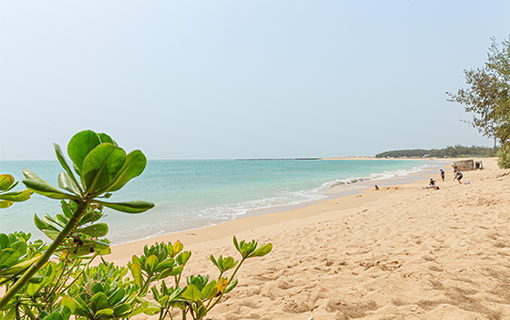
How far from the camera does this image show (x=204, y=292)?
0.73 metres

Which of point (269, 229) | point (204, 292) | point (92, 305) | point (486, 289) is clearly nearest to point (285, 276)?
point (486, 289)

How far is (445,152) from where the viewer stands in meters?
92.6

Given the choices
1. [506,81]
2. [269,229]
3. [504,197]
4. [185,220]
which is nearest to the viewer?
[504,197]

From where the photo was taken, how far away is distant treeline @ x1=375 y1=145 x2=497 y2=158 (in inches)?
3153

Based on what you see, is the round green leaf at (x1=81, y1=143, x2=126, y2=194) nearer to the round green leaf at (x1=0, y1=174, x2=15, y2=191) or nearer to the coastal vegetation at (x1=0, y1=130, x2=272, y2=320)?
the coastal vegetation at (x1=0, y1=130, x2=272, y2=320)

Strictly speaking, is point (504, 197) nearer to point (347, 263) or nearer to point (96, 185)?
point (347, 263)

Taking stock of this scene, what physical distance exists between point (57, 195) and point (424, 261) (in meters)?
3.22

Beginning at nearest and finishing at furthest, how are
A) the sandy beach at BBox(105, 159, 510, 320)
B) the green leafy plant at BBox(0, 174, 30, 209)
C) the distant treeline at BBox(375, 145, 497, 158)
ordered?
the green leafy plant at BBox(0, 174, 30, 209)
the sandy beach at BBox(105, 159, 510, 320)
the distant treeline at BBox(375, 145, 497, 158)

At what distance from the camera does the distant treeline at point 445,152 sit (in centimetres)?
8009

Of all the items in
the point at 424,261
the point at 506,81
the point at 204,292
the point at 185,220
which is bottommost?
the point at 185,220

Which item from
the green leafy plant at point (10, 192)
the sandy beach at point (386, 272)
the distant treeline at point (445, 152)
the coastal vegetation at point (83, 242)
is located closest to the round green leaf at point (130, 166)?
the coastal vegetation at point (83, 242)

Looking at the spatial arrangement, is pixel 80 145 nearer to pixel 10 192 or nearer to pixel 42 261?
pixel 42 261

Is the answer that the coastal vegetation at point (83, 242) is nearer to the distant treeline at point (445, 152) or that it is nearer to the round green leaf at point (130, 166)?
the round green leaf at point (130, 166)

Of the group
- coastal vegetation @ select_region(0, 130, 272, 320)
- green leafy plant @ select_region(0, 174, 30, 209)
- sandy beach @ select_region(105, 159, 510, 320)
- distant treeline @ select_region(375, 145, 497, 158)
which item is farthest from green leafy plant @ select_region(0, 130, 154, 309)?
distant treeline @ select_region(375, 145, 497, 158)
